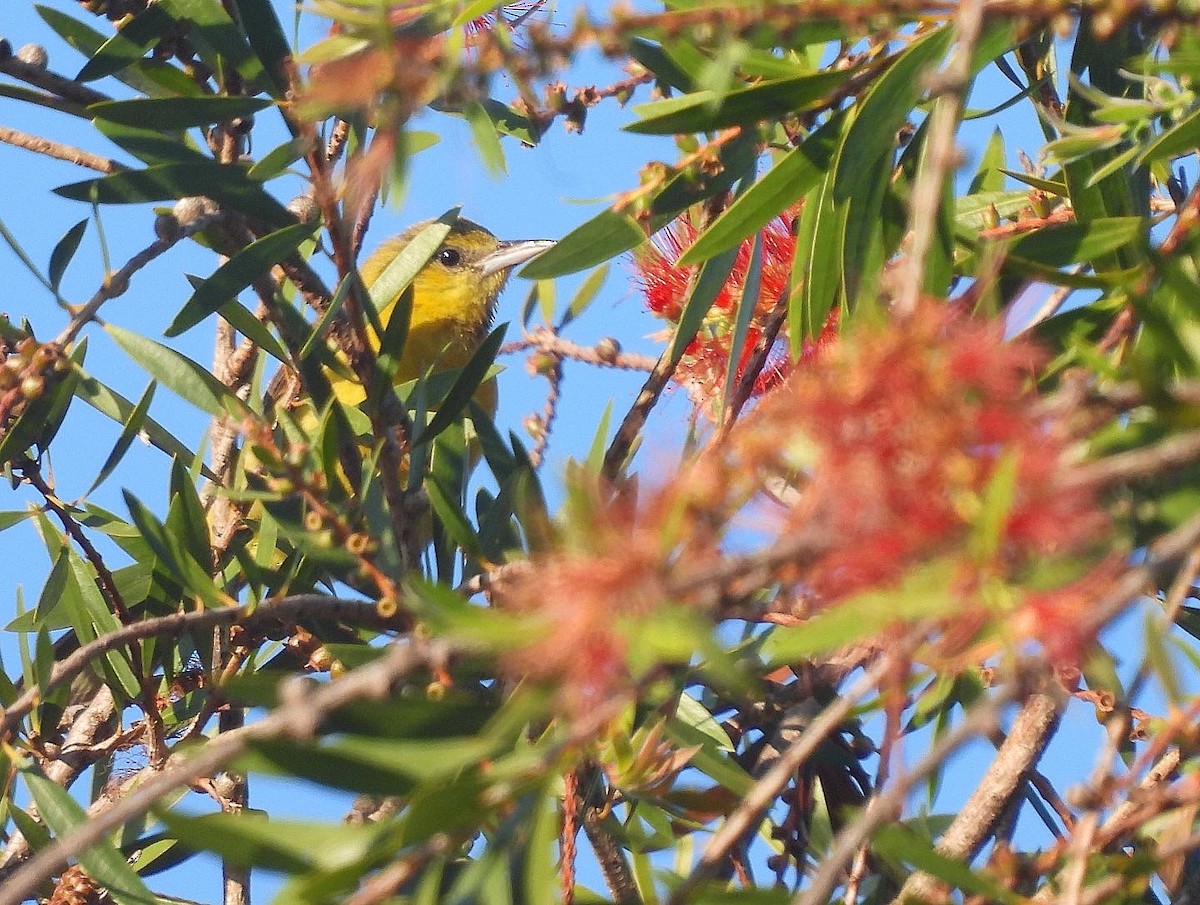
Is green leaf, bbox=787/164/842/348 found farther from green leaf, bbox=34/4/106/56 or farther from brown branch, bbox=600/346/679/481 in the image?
green leaf, bbox=34/4/106/56

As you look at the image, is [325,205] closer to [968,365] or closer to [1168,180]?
[968,365]

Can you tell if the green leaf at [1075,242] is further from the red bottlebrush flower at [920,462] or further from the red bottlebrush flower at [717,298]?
the red bottlebrush flower at [920,462]

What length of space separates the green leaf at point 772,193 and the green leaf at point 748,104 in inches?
2.1

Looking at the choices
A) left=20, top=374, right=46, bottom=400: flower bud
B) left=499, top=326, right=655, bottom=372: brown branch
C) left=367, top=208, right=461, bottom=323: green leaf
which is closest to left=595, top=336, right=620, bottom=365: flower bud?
left=499, top=326, right=655, bottom=372: brown branch

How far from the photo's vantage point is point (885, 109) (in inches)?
61.2

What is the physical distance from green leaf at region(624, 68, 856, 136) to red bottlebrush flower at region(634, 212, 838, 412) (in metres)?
0.53

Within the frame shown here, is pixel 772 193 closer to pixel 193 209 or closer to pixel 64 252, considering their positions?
pixel 193 209

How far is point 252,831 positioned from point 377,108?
0.59 m

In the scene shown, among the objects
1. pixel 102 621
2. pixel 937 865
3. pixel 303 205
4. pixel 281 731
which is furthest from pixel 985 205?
pixel 281 731

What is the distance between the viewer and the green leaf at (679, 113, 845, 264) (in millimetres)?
1626

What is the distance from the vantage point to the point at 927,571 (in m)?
0.84

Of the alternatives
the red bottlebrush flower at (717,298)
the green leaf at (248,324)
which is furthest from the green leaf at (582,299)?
the green leaf at (248,324)

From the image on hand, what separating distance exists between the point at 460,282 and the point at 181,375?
137 inches

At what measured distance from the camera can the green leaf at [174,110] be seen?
1867 millimetres
